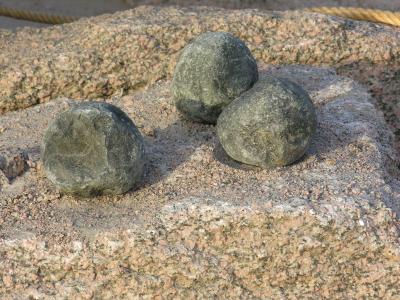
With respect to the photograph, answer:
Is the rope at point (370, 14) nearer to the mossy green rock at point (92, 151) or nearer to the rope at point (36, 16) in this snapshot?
the rope at point (36, 16)

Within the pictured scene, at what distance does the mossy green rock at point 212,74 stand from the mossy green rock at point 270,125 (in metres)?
0.27

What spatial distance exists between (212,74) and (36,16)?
2.99 meters

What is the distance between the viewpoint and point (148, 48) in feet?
13.5

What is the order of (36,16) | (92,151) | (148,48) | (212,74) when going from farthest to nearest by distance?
(36,16) → (148,48) → (212,74) → (92,151)

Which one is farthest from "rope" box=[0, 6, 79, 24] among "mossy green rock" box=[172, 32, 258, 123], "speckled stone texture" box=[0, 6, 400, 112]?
"mossy green rock" box=[172, 32, 258, 123]

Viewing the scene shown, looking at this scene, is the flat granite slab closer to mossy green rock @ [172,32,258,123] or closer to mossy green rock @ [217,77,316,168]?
mossy green rock @ [217,77,316,168]

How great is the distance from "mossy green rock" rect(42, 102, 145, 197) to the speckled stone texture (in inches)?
45.9

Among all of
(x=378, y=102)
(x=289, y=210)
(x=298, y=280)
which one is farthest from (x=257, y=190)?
(x=378, y=102)

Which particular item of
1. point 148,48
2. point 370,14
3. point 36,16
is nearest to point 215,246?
point 148,48

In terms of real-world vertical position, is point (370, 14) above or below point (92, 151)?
below

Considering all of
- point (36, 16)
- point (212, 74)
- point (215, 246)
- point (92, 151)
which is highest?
point (212, 74)

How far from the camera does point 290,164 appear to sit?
119 inches

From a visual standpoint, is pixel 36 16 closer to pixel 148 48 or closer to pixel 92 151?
pixel 148 48

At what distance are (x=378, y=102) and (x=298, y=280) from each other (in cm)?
160
